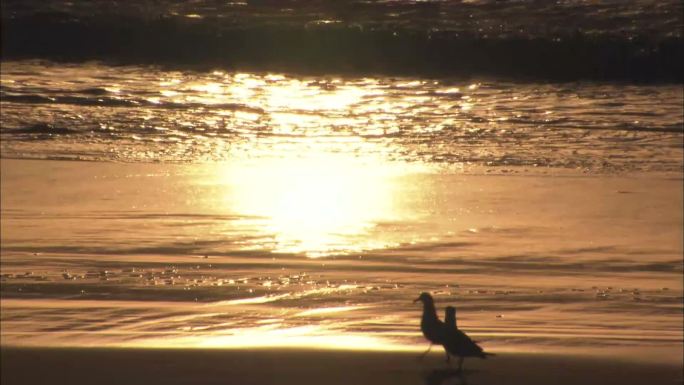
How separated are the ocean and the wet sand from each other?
9.0 inches

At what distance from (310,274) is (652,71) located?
1056cm

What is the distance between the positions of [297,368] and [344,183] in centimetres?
446

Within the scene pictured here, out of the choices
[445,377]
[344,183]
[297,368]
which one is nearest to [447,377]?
[445,377]

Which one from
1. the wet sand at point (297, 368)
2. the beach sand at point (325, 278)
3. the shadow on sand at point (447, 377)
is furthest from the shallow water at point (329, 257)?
the shadow on sand at point (447, 377)

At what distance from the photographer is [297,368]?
19.1 ft

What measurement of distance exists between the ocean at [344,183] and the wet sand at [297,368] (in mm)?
229

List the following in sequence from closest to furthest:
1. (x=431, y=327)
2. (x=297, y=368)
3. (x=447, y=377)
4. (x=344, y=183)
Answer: (x=297, y=368) < (x=447, y=377) < (x=431, y=327) < (x=344, y=183)

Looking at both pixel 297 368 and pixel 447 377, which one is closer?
pixel 297 368

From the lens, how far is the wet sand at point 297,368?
564 cm

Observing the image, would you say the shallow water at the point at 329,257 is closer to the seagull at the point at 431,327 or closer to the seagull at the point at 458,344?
the seagull at the point at 431,327

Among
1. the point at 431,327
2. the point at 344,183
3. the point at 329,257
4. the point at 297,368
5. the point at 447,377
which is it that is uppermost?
the point at 344,183

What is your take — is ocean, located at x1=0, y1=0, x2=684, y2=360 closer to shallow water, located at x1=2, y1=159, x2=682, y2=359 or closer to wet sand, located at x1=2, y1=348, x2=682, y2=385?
shallow water, located at x1=2, y1=159, x2=682, y2=359

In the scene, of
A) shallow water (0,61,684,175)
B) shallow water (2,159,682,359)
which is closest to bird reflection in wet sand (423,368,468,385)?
shallow water (2,159,682,359)

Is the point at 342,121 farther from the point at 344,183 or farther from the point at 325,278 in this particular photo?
the point at 325,278
